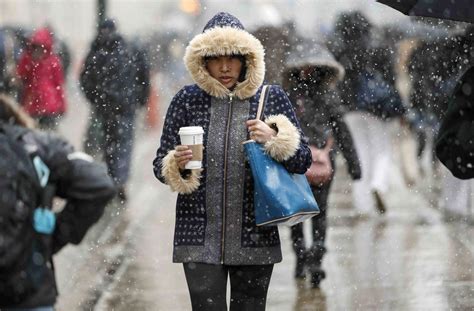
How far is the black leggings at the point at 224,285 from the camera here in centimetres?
585

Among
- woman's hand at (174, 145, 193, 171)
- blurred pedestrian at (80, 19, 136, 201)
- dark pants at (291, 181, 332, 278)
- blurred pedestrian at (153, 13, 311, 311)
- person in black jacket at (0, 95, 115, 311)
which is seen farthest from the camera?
blurred pedestrian at (80, 19, 136, 201)

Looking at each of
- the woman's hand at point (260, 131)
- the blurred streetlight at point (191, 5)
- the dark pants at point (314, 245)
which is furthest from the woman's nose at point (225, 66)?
the blurred streetlight at point (191, 5)

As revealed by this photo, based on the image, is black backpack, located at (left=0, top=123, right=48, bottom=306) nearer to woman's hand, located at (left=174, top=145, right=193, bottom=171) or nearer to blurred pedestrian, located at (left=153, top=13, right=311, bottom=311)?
woman's hand, located at (left=174, top=145, right=193, bottom=171)

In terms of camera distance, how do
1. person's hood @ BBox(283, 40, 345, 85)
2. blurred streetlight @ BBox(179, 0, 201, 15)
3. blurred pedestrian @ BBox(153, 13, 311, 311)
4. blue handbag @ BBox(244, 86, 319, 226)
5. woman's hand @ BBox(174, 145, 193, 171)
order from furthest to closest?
blurred streetlight @ BBox(179, 0, 201, 15)
person's hood @ BBox(283, 40, 345, 85)
blurred pedestrian @ BBox(153, 13, 311, 311)
blue handbag @ BBox(244, 86, 319, 226)
woman's hand @ BBox(174, 145, 193, 171)

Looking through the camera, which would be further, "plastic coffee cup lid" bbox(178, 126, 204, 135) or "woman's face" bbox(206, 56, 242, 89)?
"woman's face" bbox(206, 56, 242, 89)

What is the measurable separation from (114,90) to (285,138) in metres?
8.62

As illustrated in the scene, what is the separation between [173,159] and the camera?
5820 millimetres

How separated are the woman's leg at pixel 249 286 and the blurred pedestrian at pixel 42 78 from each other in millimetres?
9124

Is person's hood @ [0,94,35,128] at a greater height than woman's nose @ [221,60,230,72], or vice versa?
woman's nose @ [221,60,230,72]

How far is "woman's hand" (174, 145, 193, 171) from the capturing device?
5.62 m

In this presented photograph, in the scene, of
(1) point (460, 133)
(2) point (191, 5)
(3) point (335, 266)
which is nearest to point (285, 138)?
(1) point (460, 133)

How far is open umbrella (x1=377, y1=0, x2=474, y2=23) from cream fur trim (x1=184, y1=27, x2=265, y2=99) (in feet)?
2.10

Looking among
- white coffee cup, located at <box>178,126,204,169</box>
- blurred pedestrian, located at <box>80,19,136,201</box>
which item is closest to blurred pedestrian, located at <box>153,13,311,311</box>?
white coffee cup, located at <box>178,126,204,169</box>

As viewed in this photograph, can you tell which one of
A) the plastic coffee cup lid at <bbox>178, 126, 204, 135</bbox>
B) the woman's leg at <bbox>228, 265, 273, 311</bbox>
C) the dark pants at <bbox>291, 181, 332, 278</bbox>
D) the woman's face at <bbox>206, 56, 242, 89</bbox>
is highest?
the woman's face at <bbox>206, 56, 242, 89</bbox>
